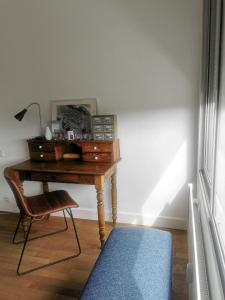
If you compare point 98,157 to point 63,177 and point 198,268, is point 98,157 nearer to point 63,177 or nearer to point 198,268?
point 63,177

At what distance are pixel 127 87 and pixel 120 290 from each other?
174cm

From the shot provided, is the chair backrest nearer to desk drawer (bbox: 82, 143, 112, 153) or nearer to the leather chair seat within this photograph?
the leather chair seat

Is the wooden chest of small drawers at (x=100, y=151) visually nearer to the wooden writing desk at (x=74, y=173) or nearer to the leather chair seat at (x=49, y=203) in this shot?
the wooden writing desk at (x=74, y=173)

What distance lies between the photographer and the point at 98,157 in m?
2.38

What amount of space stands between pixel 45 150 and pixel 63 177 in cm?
45

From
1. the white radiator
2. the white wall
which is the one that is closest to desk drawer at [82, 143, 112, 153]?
the white wall

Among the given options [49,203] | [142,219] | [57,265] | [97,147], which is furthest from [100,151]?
[57,265]

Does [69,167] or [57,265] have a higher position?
[69,167]

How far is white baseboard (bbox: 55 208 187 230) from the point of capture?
8.23 ft

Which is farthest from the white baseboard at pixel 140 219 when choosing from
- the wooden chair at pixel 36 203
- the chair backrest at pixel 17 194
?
the chair backrest at pixel 17 194

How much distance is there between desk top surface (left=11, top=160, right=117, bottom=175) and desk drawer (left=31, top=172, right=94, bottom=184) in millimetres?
47

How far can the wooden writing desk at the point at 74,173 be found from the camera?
2113 mm

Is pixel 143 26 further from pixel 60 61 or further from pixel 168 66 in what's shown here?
pixel 60 61

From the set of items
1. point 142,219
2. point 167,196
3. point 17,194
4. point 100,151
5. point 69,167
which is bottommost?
point 142,219
